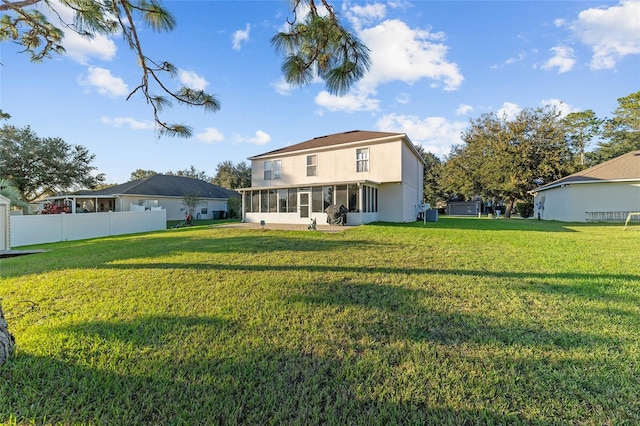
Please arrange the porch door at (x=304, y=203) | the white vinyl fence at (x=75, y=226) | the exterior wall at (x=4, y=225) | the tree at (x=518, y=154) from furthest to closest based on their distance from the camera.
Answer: the tree at (x=518, y=154)
the porch door at (x=304, y=203)
the white vinyl fence at (x=75, y=226)
the exterior wall at (x=4, y=225)

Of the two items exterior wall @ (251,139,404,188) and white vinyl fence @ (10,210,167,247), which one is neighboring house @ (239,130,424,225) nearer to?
exterior wall @ (251,139,404,188)

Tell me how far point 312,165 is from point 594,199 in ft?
61.5

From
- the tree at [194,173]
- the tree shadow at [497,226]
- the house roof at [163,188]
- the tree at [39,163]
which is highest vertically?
the tree at [194,173]

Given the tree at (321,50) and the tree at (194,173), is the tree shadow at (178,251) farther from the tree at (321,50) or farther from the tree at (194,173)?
the tree at (194,173)

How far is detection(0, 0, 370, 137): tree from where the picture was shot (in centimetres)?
425

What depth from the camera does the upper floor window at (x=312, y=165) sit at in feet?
58.1

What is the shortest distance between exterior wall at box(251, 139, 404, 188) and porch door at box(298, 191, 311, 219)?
68 cm

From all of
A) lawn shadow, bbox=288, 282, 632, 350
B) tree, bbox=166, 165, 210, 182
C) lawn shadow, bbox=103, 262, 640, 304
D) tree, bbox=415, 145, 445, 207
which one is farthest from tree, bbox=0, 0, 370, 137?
tree, bbox=166, 165, 210, 182

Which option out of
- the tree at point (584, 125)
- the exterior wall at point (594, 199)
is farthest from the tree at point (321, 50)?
the tree at point (584, 125)

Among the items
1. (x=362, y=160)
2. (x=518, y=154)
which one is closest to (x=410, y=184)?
(x=362, y=160)

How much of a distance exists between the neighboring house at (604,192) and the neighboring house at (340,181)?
10.5m

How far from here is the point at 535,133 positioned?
2681 cm

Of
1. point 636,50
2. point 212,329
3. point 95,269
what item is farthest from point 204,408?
point 636,50

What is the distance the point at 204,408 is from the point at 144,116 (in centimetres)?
557
